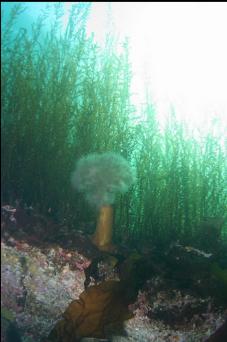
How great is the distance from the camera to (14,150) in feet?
13.0

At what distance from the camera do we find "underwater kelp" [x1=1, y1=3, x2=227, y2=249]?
4.07 m

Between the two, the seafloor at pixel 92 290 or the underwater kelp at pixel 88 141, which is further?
the underwater kelp at pixel 88 141

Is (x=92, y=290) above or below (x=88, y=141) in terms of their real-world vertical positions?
below

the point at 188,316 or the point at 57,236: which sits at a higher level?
the point at 57,236

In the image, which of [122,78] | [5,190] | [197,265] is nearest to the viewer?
[5,190]

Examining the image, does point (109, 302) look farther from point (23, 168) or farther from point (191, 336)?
point (23, 168)

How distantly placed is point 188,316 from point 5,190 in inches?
108

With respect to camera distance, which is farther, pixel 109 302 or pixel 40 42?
pixel 40 42

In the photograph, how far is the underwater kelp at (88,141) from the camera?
407 centimetres

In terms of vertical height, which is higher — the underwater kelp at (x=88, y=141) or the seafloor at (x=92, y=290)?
the underwater kelp at (x=88, y=141)

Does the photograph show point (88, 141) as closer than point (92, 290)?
No

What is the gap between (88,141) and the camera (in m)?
4.84

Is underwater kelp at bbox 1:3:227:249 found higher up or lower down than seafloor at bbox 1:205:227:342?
higher up

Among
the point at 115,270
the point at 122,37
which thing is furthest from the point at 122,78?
the point at 115,270
